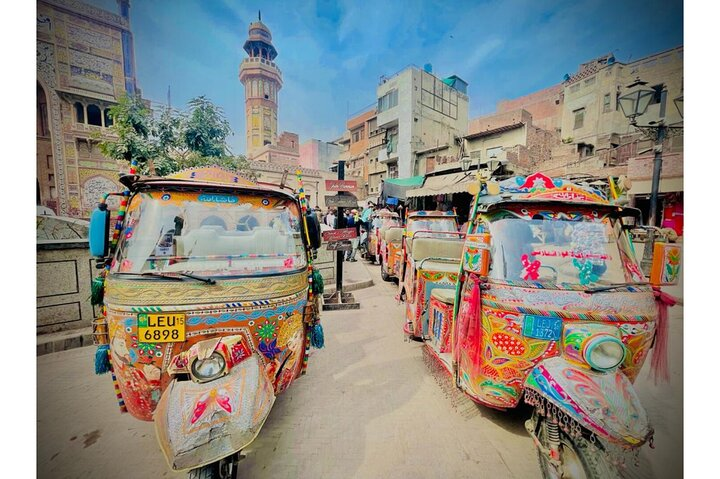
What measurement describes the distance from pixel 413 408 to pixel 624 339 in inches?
81.2

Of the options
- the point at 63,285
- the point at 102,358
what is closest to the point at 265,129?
the point at 63,285

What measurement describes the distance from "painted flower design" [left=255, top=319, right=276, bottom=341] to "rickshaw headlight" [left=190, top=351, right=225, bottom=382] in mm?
319

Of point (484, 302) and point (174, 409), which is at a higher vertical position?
point (484, 302)

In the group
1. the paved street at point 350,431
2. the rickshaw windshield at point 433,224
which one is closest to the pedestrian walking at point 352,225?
the rickshaw windshield at point 433,224

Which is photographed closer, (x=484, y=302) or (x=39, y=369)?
(x=484, y=302)

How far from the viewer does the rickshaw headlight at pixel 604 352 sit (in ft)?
5.99

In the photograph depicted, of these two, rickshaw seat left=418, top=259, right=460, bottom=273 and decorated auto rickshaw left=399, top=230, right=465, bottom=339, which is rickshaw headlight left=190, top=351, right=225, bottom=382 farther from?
rickshaw seat left=418, top=259, right=460, bottom=273

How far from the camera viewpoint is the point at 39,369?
11.8 feet

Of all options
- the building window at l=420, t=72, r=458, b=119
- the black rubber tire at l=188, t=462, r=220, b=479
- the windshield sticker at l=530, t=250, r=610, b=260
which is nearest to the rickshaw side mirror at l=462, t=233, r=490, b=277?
the windshield sticker at l=530, t=250, r=610, b=260

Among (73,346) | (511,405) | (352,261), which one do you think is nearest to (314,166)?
(352,261)

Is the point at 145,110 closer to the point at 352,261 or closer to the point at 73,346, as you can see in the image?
the point at 73,346

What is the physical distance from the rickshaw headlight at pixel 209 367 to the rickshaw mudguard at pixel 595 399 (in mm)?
2210

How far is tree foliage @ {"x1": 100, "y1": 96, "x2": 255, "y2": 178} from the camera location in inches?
317

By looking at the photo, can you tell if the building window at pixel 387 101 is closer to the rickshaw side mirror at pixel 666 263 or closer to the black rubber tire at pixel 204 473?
the rickshaw side mirror at pixel 666 263
